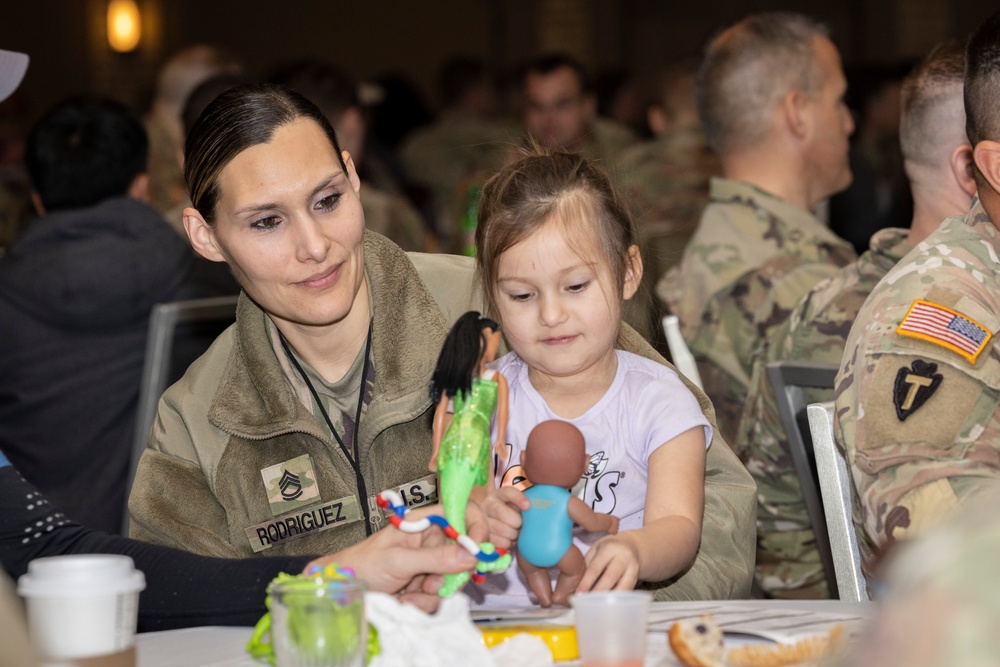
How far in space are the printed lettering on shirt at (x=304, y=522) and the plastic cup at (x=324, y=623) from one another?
74cm

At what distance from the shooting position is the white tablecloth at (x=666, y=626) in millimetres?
1422

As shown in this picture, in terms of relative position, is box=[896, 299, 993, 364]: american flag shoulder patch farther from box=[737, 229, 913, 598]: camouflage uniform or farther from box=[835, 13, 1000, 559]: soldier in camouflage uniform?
box=[737, 229, 913, 598]: camouflage uniform

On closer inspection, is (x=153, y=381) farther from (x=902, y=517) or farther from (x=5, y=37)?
(x=5, y=37)

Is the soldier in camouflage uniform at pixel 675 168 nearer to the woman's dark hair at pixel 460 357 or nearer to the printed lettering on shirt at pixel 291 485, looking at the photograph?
the printed lettering on shirt at pixel 291 485

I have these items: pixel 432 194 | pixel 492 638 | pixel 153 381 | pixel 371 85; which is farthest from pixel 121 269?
pixel 371 85

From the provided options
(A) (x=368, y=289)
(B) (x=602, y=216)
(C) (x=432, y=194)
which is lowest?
(C) (x=432, y=194)

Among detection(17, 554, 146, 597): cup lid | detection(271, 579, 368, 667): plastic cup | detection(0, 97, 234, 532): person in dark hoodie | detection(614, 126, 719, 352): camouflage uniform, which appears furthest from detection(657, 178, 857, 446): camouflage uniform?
detection(17, 554, 146, 597): cup lid

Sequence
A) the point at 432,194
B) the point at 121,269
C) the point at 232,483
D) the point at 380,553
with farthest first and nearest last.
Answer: the point at 432,194 < the point at 121,269 < the point at 232,483 < the point at 380,553

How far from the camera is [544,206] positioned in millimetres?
1839

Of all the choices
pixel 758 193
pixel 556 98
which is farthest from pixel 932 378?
pixel 556 98

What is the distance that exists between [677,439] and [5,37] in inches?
447

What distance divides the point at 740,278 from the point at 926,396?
1.71 m

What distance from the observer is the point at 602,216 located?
187 cm

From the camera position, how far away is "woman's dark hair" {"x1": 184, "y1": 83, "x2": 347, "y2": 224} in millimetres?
1951
